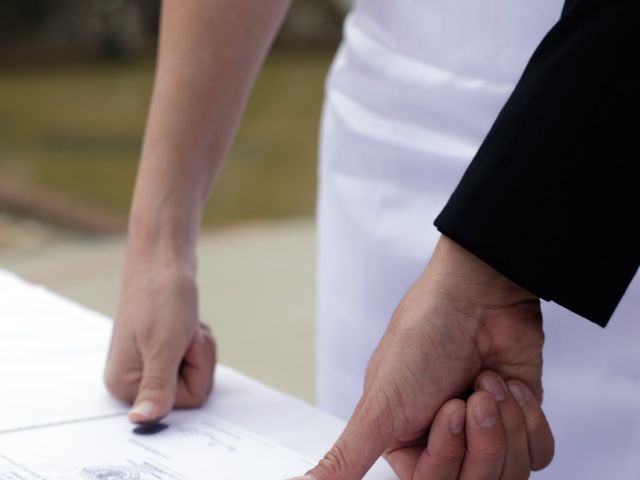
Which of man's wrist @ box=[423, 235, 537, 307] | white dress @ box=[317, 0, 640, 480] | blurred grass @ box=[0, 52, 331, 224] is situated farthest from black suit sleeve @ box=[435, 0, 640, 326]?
blurred grass @ box=[0, 52, 331, 224]

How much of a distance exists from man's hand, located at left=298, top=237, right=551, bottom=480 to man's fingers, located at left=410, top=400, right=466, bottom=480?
11mm

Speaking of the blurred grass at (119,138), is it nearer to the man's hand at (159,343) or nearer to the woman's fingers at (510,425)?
the man's hand at (159,343)

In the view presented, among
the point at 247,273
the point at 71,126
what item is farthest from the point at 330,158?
the point at 71,126

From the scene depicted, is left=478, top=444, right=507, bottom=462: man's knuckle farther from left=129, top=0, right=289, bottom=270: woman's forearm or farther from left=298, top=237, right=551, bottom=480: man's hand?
left=129, top=0, right=289, bottom=270: woman's forearm

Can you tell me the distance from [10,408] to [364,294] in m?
0.30

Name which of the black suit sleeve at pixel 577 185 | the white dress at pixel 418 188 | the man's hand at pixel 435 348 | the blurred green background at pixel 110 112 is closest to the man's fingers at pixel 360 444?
the man's hand at pixel 435 348

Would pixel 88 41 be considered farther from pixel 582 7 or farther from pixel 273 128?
pixel 582 7

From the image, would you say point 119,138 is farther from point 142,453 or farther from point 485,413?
point 485,413

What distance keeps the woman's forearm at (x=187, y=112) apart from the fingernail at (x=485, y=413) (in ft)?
1.02

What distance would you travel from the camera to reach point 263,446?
71 centimetres

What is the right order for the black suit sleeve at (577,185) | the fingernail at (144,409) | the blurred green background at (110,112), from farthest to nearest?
the blurred green background at (110,112) → the fingernail at (144,409) → the black suit sleeve at (577,185)

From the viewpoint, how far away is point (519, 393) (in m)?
0.60

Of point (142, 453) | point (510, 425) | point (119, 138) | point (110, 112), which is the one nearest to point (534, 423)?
point (510, 425)

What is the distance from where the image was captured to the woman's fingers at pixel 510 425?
23.3 inches
